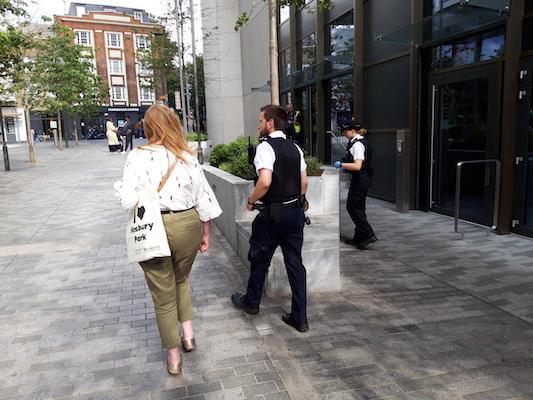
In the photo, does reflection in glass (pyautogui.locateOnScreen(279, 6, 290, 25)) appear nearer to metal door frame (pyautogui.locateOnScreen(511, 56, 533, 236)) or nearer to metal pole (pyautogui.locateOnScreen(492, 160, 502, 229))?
metal door frame (pyautogui.locateOnScreen(511, 56, 533, 236))

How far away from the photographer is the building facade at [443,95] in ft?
21.5

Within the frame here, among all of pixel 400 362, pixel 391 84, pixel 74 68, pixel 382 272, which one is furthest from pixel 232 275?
pixel 74 68

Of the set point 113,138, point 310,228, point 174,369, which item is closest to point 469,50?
point 310,228

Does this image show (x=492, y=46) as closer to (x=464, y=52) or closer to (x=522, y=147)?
(x=464, y=52)

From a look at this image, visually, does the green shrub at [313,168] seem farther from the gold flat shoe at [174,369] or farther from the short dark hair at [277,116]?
the gold flat shoe at [174,369]

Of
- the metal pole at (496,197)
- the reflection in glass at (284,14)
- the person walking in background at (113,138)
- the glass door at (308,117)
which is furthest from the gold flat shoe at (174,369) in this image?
the person walking in background at (113,138)

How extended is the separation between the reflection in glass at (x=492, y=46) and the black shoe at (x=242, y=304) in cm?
528

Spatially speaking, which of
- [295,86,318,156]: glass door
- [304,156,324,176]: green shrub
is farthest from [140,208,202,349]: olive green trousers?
[295,86,318,156]: glass door

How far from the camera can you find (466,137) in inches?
305

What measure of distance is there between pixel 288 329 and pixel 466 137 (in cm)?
530

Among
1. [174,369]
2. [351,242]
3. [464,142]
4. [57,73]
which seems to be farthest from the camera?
[57,73]

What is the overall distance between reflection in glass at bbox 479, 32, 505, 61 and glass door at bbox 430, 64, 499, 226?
19 cm

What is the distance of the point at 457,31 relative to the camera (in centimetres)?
752

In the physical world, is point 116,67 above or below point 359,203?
above
